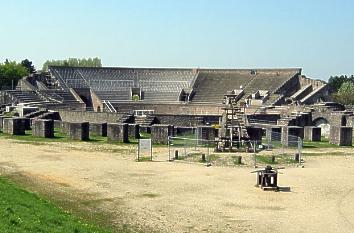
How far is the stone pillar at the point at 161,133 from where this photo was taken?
3350cm

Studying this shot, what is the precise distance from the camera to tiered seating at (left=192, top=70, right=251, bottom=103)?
62.5 metres

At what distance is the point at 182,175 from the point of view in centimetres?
2288

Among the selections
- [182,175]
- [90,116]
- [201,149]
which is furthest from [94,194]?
[90,116]

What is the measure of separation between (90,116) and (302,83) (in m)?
28.9

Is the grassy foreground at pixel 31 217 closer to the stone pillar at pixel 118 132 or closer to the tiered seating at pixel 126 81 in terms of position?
the stone pillar at pixel 118 132

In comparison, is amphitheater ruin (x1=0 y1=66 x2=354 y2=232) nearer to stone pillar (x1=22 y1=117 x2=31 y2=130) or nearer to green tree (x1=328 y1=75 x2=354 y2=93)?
stone pillar (x1=22 y1=117 x2=31 y2=130)

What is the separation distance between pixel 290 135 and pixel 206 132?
532cm

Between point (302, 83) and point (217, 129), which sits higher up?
point (302, 83)

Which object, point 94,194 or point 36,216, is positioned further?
point 94,194

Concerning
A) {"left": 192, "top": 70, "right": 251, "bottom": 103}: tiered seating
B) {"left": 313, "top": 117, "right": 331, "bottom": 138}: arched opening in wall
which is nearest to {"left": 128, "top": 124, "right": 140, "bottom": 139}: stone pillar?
{"left": 313, "top": 117, "right": 331, "bottom": 138}: arched opening in wall

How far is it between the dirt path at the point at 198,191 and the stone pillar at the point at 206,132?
21.7 feet

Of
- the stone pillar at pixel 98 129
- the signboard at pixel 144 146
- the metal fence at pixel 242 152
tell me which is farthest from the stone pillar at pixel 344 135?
the stone pillar at pixel 98 129

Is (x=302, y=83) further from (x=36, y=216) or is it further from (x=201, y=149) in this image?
(x=36, y=216)

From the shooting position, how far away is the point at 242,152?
2998 cm
